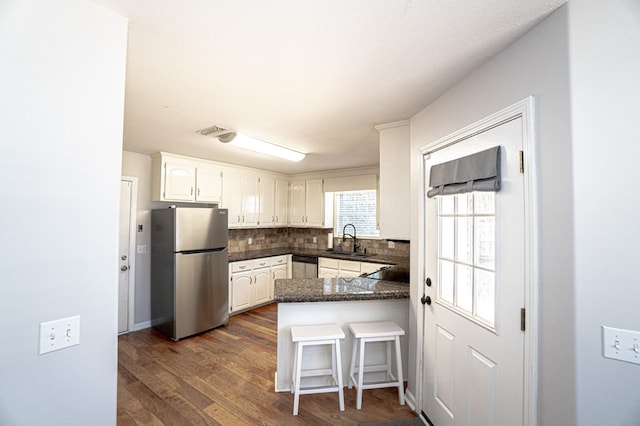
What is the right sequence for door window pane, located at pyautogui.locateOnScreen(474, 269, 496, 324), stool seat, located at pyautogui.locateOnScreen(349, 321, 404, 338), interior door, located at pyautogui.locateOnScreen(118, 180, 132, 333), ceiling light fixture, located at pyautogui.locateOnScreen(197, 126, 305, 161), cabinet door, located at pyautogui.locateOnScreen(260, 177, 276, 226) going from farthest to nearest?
cabinet door, located at pyautogui.locateOnScreen(260, 177, 276, 226) → interior door, located at pyautogui.locateOnScreen(118, 180, 132, 333) → ceiling light fixture, located at pyautogui.locateOnScreen(197, 126, 305, 161) → stool seat, located at pyautogui.locateOnScreen(349, 321, 404, 338) → door window pane, located at pyautogui.locateOnScreen(474, 269, 496, 324)

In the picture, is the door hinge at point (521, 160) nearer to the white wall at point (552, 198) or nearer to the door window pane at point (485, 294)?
the white wall at point (552, 198)

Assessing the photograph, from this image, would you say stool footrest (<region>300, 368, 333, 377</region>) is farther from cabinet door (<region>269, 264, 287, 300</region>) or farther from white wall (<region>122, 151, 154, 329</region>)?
white wall (<region>122, 151, 154, 329</region>)

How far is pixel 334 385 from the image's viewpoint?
2.31 meters

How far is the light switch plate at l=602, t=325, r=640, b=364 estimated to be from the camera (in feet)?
2.92

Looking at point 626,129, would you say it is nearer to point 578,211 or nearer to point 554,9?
point 578,211

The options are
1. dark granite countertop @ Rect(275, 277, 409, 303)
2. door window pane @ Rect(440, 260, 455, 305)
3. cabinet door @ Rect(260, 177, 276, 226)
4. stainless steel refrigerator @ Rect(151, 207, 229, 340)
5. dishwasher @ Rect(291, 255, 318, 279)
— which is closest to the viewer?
door window pane @ Rect(440, 260, 455, 305)

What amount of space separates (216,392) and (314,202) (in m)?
3.37

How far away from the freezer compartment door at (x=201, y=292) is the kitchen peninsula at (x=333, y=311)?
163 centimetres

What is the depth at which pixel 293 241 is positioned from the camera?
5.76 m

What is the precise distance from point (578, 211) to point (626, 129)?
304 millimetres

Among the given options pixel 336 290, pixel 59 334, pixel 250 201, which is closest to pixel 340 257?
pixel 250 201

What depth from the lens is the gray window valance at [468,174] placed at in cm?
136

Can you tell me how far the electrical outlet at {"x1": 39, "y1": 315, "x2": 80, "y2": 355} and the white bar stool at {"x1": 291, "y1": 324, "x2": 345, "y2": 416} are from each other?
1.36 meters

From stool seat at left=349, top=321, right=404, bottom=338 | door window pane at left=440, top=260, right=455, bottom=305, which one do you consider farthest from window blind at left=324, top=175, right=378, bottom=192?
door window pane at left=440, top=260, right=455, bottom=305
